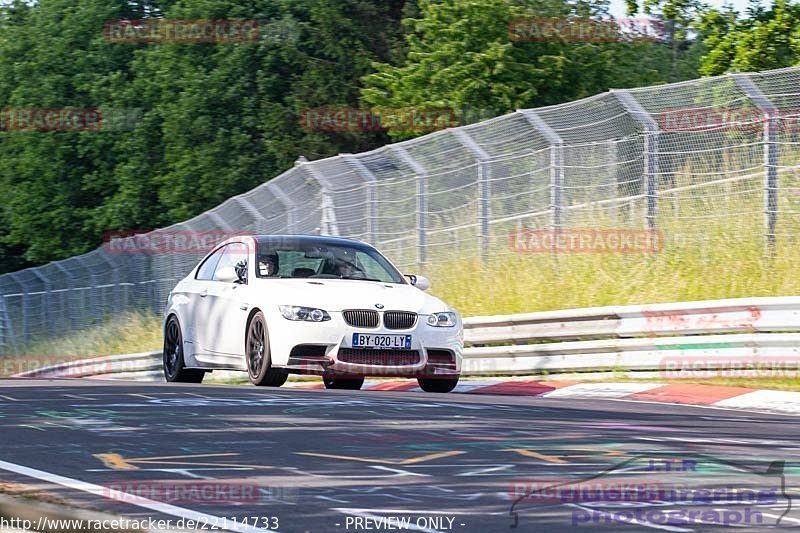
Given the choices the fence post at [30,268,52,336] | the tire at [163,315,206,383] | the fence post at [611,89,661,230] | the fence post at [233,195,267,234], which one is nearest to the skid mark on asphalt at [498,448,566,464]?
the tire at [163,315,206,383]

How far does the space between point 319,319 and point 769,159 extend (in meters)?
5.58

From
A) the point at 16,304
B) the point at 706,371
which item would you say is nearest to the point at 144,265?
the point at 16,304

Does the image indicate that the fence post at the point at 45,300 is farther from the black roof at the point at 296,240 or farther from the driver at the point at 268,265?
the driver at the point at 268,265

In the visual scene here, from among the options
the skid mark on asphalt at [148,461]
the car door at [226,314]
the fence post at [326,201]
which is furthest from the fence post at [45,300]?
the skid mark on asphalt at [148,461]

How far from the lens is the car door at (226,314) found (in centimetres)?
1377

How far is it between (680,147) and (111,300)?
17506 millimetres

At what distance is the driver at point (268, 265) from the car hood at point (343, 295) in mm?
274

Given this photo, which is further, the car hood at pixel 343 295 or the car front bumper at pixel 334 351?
the car hood at pixel 343 295

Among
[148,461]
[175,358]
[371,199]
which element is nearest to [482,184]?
[371,199]

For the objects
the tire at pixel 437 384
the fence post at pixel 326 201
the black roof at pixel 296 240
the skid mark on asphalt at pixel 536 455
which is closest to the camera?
the skid mark on asphalt at pixel 536 455

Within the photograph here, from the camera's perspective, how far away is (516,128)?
18531 mm

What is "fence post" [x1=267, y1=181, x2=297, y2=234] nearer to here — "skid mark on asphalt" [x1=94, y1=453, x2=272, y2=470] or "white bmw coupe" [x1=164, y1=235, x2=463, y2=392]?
"white bmw coupe" [x1=164, y1=235, x2=463, y2=392]

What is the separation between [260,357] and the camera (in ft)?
43.6

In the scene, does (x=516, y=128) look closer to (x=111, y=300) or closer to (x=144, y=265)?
(x=144, y=265)
